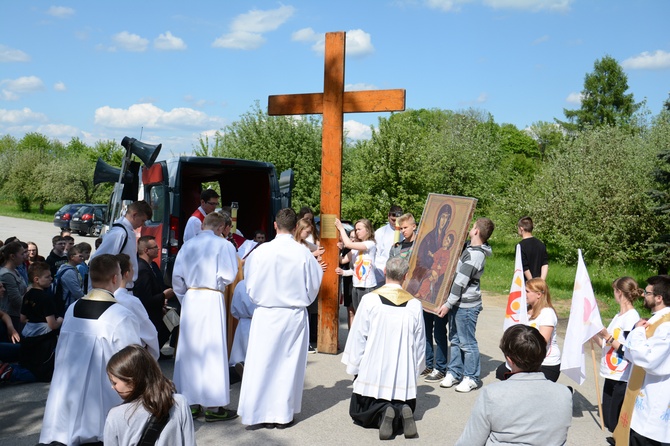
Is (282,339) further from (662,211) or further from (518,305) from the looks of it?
(662,211)

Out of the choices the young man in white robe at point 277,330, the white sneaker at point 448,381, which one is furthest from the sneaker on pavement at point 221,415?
the white sneaker at point 448,381

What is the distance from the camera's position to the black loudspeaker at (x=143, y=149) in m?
11.1

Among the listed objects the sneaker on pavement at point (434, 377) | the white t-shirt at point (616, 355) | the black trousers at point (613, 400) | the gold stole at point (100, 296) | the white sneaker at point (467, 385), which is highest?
the gold stole at point (100, 296)

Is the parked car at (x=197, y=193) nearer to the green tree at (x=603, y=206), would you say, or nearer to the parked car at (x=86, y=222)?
the green tree at (x=603, y=206)

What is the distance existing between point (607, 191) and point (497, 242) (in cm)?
1847

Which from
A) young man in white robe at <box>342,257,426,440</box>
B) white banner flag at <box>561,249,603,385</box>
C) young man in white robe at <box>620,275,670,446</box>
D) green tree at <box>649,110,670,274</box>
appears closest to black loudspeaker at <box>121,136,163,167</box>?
young man in white robe at <box>342,257,426,440</box>

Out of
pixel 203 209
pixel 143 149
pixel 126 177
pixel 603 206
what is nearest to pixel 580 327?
pixel 203 209

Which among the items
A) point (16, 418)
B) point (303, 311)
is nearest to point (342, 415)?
point (303, 311)

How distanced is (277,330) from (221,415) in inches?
40.5

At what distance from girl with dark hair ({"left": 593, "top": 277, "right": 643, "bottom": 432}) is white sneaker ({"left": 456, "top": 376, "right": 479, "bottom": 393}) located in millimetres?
1761

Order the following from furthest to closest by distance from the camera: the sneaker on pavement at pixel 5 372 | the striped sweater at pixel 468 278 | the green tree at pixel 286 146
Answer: the green tree at pixel 286 146, the striped sweater at pixel 468 278, the sneaker on pavement at pixel 5 372

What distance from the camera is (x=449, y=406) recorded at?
23.2 ft

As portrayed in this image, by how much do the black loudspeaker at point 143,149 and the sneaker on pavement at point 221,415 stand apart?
5.75 m

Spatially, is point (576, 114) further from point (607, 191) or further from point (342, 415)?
point (342, 415)
